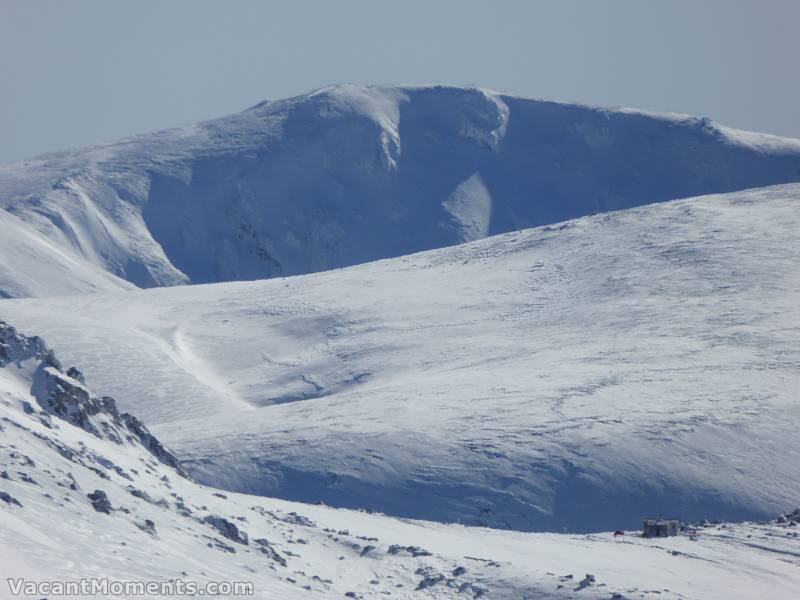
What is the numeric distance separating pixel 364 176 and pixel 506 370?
10308 centimetres

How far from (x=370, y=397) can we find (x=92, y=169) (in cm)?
10646

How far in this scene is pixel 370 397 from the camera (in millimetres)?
67375

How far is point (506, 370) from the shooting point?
237 ft

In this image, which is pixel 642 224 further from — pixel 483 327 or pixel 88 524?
pixel 88 524

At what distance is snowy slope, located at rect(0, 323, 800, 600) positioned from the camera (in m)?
25.1

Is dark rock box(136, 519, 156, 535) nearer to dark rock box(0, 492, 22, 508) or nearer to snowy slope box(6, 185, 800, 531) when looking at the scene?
dark rock box(0, 492, 22, 508)

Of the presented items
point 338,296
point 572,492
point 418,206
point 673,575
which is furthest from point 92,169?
point 673,575

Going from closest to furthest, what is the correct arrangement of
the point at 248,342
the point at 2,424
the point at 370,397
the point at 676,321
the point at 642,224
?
the point at 2,424, the point at 370,397, the point at 676,321, the point at 248,342, the point at 642,224

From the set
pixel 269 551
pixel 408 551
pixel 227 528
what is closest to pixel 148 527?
pixel 227 528

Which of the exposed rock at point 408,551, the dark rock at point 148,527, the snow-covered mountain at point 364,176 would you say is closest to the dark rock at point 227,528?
the dark rock at point 148,527

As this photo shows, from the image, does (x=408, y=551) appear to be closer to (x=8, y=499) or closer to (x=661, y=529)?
(x=661, y=529)

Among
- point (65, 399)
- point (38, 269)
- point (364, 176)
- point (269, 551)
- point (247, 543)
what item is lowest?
point (269, 551)

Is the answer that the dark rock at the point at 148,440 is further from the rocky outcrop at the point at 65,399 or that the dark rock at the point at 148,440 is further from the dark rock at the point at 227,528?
the dark rock at the point at 227,528

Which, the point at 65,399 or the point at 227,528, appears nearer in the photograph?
the point at 227,528
